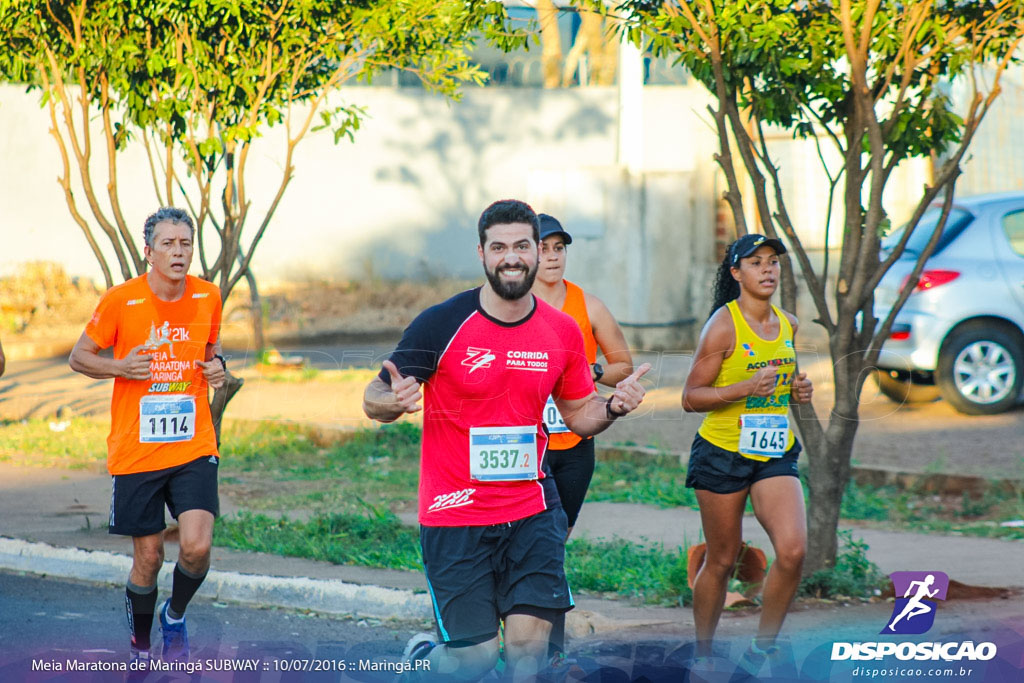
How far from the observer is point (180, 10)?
744 centimetres

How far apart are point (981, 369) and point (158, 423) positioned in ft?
26.5

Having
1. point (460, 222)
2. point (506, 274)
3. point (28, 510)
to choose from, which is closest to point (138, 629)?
point (506, 274)

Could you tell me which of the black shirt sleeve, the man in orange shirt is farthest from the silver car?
the black shirt sleeve

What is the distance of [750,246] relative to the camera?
5594 mm

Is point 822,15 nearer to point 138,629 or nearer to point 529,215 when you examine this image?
point 529,215

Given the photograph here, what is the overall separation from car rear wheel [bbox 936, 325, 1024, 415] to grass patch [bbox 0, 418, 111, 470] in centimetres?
723

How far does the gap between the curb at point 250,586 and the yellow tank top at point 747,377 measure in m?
1.93

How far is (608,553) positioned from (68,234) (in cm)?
1571

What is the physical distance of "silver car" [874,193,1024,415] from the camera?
440 inches

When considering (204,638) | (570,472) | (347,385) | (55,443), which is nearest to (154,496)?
(204,638)

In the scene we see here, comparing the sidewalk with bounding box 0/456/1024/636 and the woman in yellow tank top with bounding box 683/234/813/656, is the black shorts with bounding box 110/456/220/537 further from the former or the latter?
the woman in yellow tank top with bounding box 683/234/813/656

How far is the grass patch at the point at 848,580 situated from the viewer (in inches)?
259

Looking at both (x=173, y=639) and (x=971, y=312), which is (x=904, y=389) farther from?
(x=173, y=639)

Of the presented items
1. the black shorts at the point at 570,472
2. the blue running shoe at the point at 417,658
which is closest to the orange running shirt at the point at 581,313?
the black shorts at the point at 570,472
